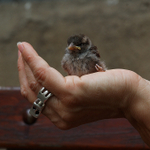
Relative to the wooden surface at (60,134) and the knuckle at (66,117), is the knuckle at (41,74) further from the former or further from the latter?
the wooden surface at (60,134)

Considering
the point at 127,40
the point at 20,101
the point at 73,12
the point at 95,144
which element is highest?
the point at 73,12

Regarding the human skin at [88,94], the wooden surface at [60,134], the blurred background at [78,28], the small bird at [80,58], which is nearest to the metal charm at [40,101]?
the human skin at [88,94]

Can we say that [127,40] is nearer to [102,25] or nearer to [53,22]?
[102,25]

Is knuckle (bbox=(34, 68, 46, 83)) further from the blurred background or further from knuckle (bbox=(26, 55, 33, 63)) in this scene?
the blurred background

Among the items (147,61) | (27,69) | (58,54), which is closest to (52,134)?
(27,69)

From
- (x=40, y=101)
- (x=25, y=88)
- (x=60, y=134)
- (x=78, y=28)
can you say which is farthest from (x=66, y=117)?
(x=78, y=28)

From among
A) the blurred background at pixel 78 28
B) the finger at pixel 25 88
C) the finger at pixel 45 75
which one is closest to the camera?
the finger at pixel 45 75
